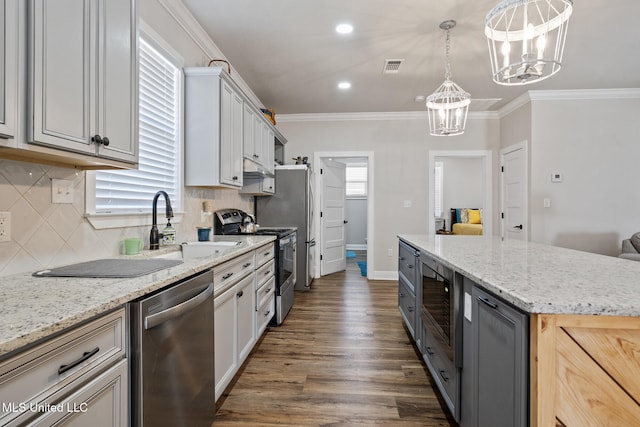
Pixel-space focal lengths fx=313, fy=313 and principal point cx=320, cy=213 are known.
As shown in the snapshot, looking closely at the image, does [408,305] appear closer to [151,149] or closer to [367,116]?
[151,149]

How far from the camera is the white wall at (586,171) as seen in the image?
4.14 m

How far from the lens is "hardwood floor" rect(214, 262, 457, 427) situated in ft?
5.70

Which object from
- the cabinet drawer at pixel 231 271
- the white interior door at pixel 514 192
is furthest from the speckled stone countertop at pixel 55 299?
the white interior door at pixel 514 192

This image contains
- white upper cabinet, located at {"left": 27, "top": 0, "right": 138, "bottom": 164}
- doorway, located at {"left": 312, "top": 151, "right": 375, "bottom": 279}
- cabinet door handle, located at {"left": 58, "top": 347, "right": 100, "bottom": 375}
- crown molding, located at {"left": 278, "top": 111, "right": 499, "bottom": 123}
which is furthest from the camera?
doorway, located at {"left": 312, "top": 151, "right": 375, "bottom": 279}

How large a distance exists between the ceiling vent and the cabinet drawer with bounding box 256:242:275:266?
7.39ft

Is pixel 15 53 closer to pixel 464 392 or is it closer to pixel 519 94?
pixel 464 392

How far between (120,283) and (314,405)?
1.32m

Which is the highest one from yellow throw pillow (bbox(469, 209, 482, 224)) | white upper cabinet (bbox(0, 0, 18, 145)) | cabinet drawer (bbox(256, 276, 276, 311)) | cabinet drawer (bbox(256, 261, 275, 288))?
white upper cabinet (bbox(0, 0, 18, 145))

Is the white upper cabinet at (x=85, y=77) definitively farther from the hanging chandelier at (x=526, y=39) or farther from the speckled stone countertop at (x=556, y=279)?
the hanging chandelier at (x=526, y=39)

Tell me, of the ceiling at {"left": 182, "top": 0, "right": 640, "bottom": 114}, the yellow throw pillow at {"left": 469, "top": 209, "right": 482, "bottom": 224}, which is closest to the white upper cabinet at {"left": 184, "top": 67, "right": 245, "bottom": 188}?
the ceiling at {"left": 182, "top": 0, "right": 640, "bottom": 114}

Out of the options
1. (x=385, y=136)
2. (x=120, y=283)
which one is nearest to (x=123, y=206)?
(x=120, y=283)

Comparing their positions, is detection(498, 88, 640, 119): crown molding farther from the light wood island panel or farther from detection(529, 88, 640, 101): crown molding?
the light wood island panel

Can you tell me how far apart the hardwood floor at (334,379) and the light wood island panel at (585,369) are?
0.97 meters

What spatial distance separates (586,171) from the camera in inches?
165
